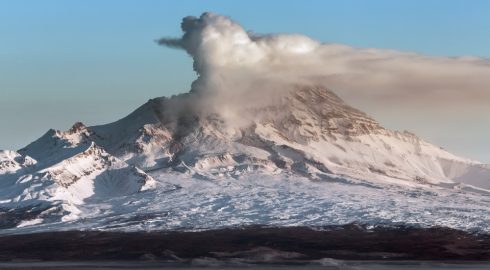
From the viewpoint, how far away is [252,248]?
573 feet

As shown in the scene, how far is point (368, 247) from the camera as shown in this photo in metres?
176

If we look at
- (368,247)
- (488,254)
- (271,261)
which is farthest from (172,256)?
(488,254)

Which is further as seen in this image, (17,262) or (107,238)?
(107,238)

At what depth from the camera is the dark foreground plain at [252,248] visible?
486 ft

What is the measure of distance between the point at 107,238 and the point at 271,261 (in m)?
49.1

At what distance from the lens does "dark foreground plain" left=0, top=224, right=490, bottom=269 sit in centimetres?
14825

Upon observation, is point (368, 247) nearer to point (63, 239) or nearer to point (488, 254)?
point (488, 254)

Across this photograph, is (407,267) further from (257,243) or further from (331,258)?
(257,243)

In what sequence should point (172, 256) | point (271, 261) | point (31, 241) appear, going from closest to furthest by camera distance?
point (271, 261), point (172, 256), point (31, 241)

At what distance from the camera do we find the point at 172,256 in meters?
160

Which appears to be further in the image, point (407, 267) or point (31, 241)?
point (31, 241)

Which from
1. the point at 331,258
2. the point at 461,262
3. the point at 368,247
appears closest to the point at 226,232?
the point at 368,247

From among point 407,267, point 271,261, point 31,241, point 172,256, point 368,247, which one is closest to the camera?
point 407,267

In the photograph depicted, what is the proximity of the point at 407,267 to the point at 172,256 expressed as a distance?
1444 inches
